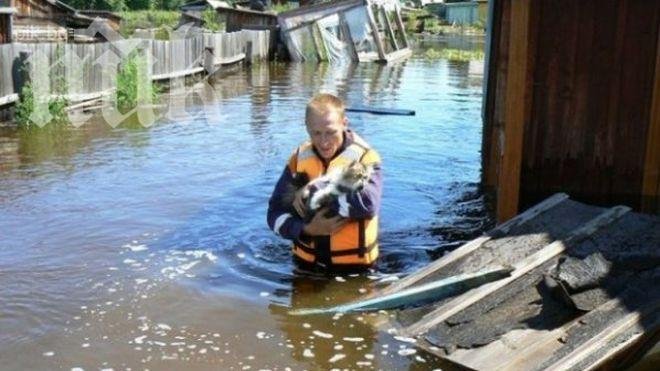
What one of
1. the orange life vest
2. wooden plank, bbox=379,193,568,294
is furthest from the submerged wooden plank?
the orange life vest

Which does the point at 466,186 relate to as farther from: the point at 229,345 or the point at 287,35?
the point at 287,35

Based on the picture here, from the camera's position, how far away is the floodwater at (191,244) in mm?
5215

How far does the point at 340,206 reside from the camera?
5.73m

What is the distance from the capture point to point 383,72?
88.8ft

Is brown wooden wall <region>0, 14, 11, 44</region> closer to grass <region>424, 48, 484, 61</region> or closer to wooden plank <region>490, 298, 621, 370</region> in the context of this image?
wooden plank <region>490, 298, 621, 370</region>

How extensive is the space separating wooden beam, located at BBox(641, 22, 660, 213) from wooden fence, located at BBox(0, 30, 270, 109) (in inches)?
403

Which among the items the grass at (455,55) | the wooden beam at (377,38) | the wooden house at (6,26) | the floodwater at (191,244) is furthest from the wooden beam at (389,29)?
the floodwater at (191,244)

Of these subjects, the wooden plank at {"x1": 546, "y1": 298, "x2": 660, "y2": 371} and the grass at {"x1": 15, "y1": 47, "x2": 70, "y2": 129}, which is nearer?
the wooden plank at {"x1": 546, "y1": 298, "x2": 660, "y2": 371}

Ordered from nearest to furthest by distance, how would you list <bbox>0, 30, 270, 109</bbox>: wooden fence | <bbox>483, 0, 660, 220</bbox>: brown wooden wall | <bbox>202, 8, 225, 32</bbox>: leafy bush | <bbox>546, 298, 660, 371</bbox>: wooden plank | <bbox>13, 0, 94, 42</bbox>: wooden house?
<bbox>546, 298, 660, 371</bbox>: wooden plank → <bbox>483, 0, 660, 220</bbox>: brown wooden wall → <bbox>0, 30, 270, 109</bbox>: wooden fence → <bbox>13, 0, 94, 42</bbox>: wooden house → <bbox>202, 8, 225, 32</bbox>: leafy bush

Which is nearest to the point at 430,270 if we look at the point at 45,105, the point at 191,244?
the point at 191,244

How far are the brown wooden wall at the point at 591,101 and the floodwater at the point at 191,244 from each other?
3.20 ft

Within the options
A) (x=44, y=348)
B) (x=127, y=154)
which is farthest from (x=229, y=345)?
(x=127, y=154)

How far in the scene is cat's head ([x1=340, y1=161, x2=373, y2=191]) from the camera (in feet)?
18.7

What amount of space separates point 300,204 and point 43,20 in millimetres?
24626
